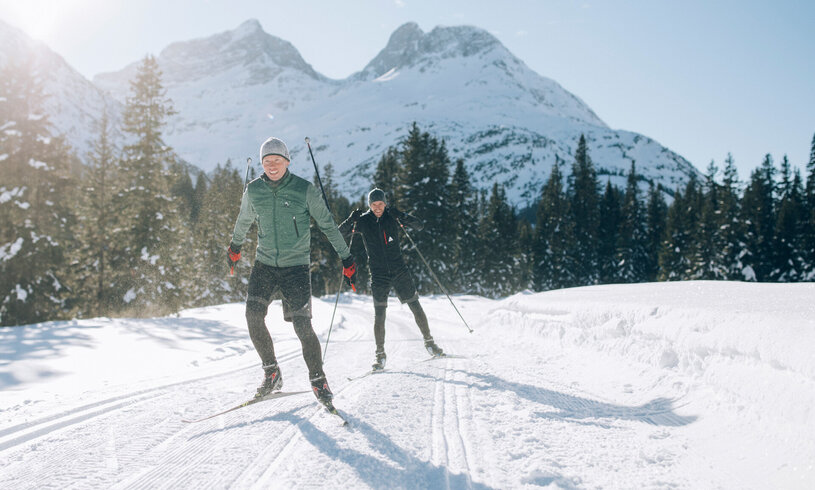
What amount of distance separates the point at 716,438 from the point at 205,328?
1063 centimetres

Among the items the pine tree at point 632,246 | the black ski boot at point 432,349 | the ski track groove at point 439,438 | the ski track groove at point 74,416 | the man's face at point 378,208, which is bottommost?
the ski track groove at point 74,416

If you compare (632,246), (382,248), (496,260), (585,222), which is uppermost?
(585,222)

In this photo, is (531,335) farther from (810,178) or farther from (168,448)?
(810,178)

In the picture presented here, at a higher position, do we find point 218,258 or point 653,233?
point 653,233

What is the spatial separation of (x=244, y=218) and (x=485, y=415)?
9.39 feet

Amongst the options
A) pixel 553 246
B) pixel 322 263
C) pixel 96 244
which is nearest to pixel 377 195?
pixel 96 244

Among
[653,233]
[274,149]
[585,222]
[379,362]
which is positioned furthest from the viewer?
[653,233]

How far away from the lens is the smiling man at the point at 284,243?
3.89 metres

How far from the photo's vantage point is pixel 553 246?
179 feet

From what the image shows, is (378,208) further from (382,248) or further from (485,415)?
(485,415)

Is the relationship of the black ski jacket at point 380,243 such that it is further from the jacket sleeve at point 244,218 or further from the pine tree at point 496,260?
the pine tree at point 496,260

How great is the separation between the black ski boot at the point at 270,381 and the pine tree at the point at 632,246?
5801cm

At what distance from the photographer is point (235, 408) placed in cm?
382

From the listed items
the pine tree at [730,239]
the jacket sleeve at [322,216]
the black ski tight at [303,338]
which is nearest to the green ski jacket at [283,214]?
the jacket sleeve at [322,216]
